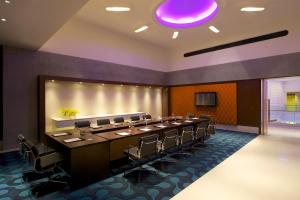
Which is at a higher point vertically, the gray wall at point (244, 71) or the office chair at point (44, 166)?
the gray wall at point (244, 71)

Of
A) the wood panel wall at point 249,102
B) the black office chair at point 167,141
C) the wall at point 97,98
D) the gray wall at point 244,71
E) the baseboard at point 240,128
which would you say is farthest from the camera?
the baseboard at point 240,128

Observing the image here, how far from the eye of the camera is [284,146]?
5527 mm

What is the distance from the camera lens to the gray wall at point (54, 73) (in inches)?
198

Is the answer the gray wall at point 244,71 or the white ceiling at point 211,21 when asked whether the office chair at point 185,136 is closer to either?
the white ceiling at point 211,21

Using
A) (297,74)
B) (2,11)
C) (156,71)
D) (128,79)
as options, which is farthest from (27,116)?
(297,74)

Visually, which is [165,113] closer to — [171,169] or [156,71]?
[156,71]

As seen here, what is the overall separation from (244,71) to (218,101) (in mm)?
1893

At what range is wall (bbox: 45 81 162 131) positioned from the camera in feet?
19.6

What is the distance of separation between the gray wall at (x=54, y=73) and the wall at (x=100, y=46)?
283 millimetres

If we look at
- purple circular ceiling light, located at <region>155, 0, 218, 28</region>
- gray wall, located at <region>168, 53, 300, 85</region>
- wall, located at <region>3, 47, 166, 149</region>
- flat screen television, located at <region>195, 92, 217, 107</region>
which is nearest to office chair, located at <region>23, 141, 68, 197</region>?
wall, located at <region>3, 47, 166, 149</region>

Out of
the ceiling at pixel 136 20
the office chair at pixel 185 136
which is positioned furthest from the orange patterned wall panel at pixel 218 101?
the office chair at pixel 185 136

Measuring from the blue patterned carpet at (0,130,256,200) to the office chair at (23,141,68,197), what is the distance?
13 centimetres

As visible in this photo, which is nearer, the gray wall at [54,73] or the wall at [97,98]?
the gray wall at [54,73]

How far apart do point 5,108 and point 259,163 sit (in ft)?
23.1
